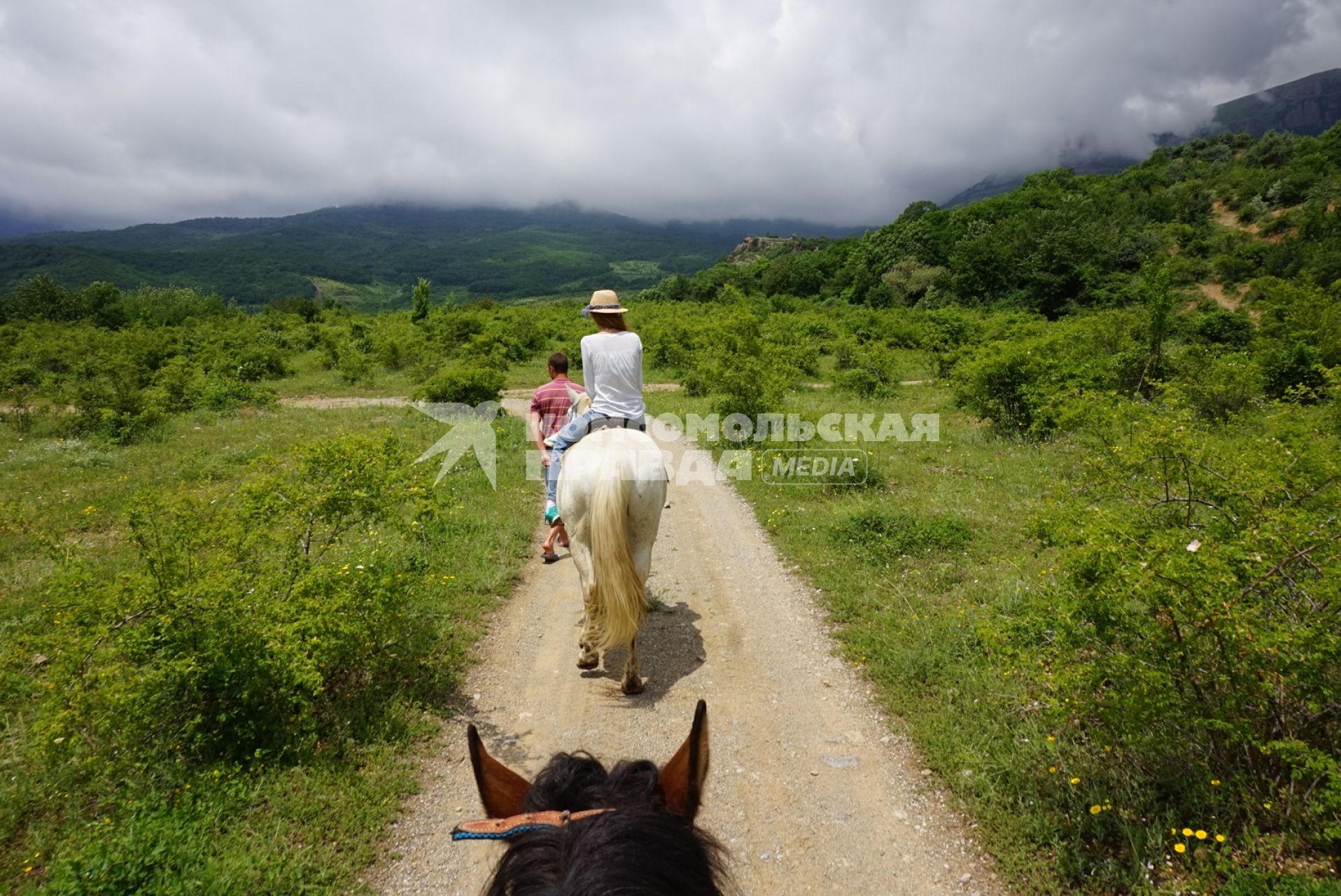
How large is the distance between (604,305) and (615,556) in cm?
229

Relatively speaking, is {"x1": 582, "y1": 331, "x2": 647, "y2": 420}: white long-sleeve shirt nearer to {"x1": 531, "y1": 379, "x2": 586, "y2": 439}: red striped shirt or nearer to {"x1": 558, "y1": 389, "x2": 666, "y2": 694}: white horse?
{"x1": 558, "y1": 389, "x2": 666, "y2": 694}: white horse

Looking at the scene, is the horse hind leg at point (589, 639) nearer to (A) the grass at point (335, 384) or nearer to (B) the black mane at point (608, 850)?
(B) the black mane at point (608, 850)

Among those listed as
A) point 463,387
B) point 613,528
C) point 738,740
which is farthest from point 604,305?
point 463,387

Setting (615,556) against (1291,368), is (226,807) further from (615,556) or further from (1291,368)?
(1291,368)

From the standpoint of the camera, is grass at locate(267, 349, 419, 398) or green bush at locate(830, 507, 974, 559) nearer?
green bush at locate(830, 507, 974, 559)

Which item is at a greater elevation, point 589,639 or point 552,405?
point 552,405

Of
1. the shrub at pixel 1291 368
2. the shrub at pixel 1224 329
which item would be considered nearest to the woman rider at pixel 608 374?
the shrub at pixel 1291 368

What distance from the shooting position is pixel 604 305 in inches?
204

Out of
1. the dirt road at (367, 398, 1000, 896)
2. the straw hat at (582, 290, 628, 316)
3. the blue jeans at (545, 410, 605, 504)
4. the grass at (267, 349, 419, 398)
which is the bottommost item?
the dirt road at (367, 398, 1000, 896)

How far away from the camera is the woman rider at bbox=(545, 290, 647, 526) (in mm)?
4992

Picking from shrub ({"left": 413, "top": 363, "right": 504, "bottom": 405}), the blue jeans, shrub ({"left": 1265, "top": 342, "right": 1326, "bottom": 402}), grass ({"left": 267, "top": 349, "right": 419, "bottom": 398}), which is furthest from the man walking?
grass ({"left": 267, "top": 349, "right": 419, "bottom": 398})

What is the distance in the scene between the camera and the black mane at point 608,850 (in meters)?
1.18

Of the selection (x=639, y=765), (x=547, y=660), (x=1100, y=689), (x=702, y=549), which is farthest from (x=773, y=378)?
(x=639, y=765)

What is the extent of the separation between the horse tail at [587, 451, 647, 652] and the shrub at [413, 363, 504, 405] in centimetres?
1242
